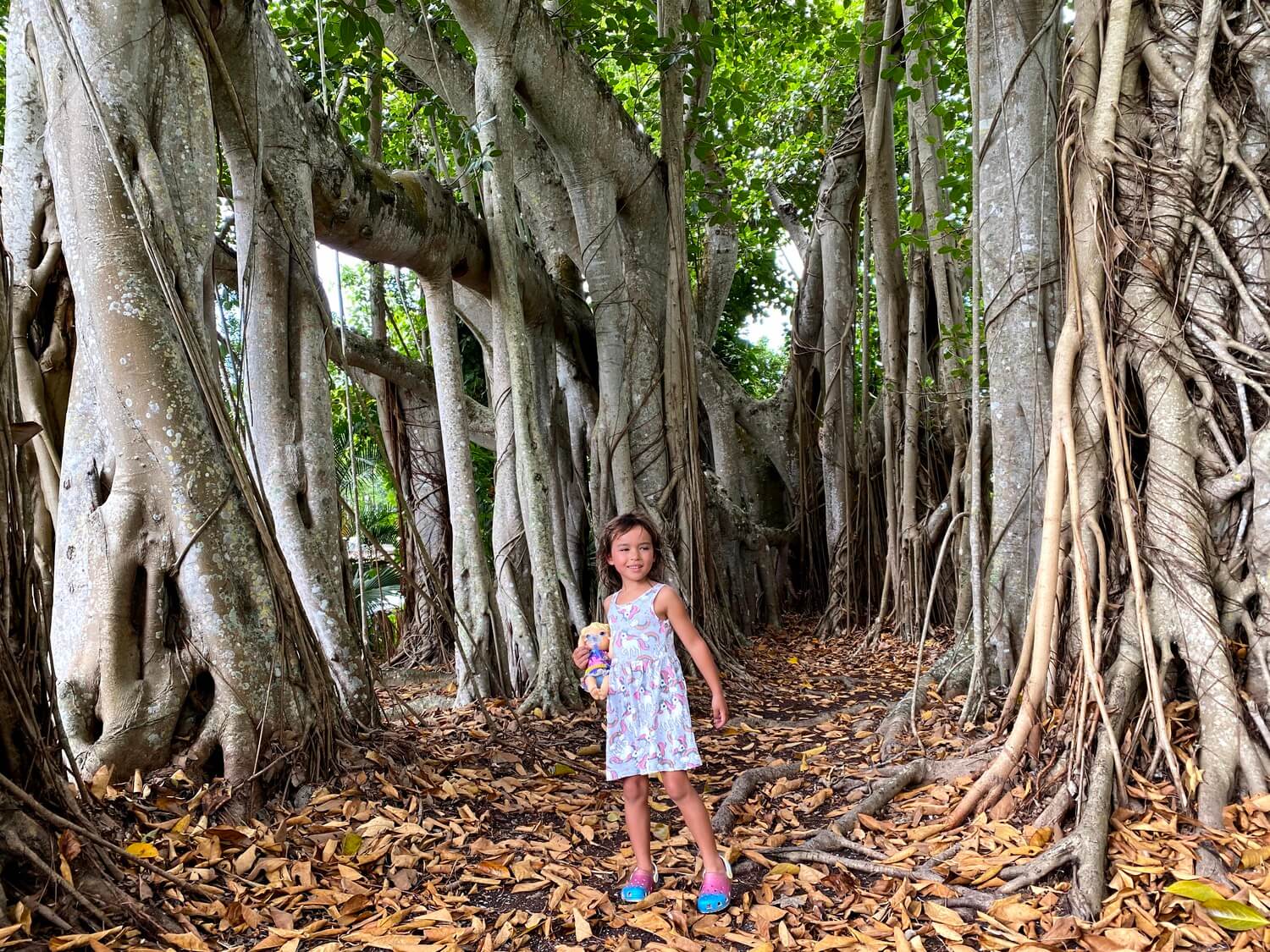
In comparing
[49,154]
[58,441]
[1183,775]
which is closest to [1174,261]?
[1183,775]

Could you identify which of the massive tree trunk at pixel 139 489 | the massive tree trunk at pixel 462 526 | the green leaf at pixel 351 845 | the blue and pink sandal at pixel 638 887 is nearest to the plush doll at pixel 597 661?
the blue and pink sandal at pixel 638 887

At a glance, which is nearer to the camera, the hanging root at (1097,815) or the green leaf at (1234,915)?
the green leaf at (1234,915)

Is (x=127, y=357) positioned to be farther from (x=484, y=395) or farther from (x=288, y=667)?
(x=484, y=395)

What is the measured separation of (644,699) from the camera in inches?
92.1

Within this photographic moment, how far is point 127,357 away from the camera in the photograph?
2.41 meters

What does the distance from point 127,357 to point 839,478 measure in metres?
5.27

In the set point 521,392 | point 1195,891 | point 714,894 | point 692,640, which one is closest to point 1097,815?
point 1195,891

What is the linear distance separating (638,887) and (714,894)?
0.20m

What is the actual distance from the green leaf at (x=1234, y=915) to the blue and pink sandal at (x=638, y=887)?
1.22 m

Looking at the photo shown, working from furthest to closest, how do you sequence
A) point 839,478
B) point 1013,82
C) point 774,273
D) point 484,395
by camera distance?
1. point 774,273
2. point 484,395
3. point 839,478
4. point 1013,82

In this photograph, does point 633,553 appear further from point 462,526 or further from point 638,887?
point 462,526

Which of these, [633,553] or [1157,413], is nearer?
[633,553]

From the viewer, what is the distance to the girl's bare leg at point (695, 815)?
2.24m

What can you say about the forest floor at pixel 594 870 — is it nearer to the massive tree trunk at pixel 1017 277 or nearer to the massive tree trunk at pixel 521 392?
the massive tree trunk at pixel 1017 277
